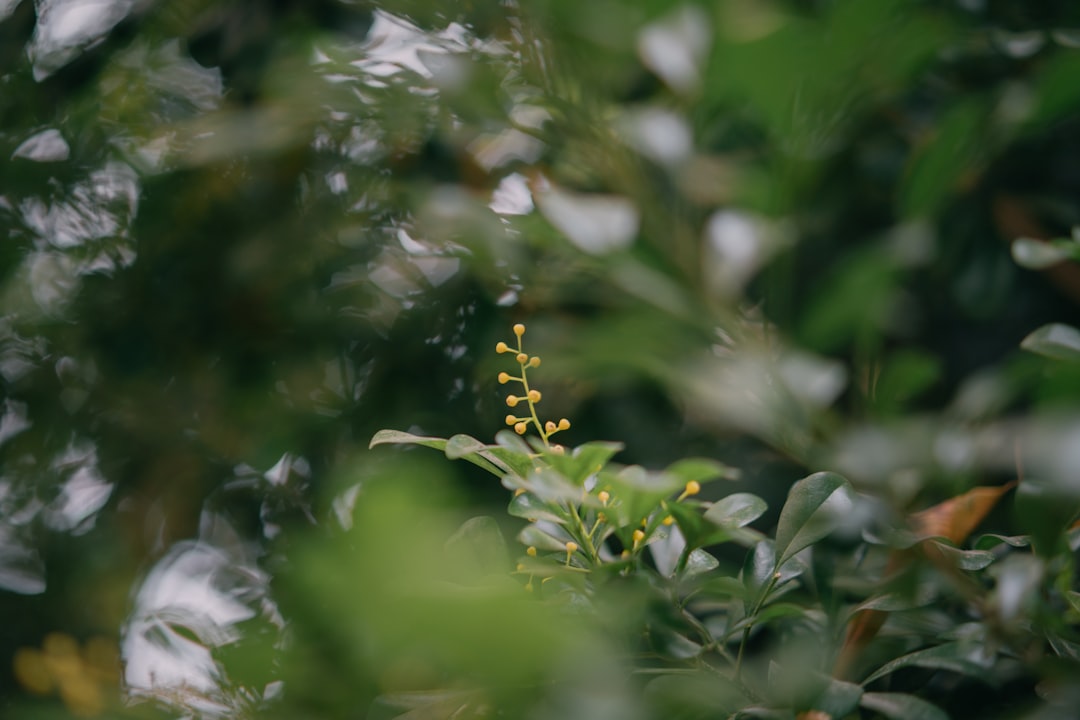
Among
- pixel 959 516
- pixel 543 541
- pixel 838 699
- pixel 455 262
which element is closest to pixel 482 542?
pixel 543 541

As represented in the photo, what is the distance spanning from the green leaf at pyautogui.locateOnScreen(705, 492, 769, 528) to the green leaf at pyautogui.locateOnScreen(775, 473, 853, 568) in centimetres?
1

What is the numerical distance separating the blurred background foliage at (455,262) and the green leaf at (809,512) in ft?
0.23

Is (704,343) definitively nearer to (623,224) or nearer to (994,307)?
(623,224)

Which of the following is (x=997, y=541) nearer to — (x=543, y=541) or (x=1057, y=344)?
(x=1057, y=344)

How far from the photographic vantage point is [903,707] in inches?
12.8

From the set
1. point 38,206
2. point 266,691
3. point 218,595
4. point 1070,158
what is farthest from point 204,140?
point 1070,158

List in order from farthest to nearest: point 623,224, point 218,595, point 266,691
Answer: point 218,595
point 623,224
point 266,691

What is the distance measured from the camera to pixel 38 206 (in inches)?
34.3

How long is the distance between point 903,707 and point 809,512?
0.26ft

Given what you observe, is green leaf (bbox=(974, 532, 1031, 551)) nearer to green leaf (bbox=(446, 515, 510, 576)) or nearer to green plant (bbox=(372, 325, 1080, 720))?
green plant (bbox=(372, 325, 1080, 720))

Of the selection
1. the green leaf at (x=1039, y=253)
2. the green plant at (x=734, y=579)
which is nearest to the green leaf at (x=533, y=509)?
the green plant at (x=734, y=579)

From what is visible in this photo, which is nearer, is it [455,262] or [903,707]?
[903,707]

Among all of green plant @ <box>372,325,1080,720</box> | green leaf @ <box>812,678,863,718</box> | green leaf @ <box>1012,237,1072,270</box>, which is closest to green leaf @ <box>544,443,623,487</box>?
green plant @ <box>372,325,1080,720</box>

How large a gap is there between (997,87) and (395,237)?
531 mm
